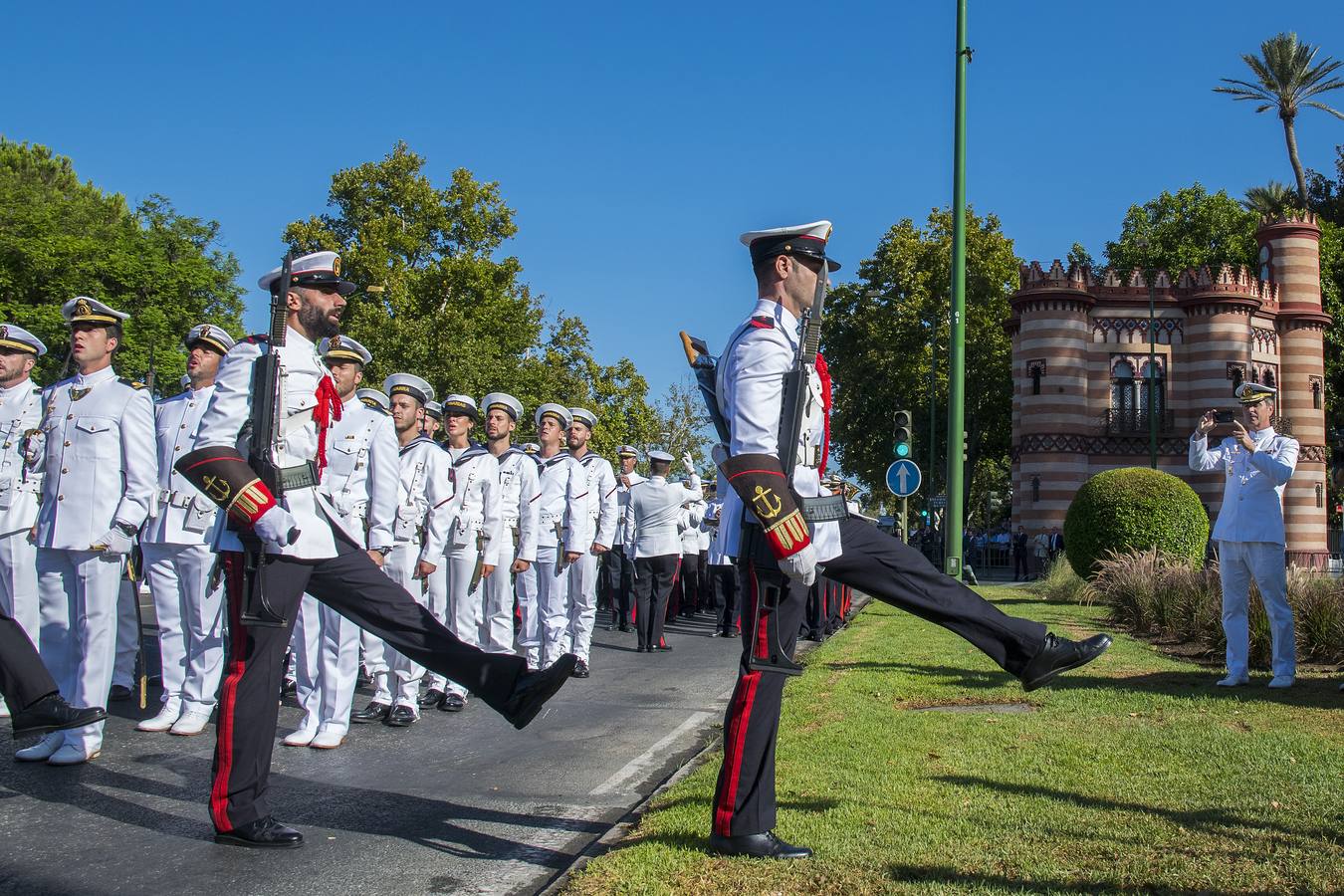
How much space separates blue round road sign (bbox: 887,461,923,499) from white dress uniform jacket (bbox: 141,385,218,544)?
45.4ft

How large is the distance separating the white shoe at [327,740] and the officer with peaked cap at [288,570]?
2299 mm

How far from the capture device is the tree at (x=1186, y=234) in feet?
173

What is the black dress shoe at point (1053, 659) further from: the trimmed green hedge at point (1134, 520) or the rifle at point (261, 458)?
the trimmed green hedge at point (1134, 520)

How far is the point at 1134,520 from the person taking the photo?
21.9m

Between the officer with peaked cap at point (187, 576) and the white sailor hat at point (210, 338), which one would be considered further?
the white sailor hat at point (210, 338)

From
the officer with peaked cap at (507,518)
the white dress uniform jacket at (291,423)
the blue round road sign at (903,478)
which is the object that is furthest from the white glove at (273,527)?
the blue round road sign at (903,478)

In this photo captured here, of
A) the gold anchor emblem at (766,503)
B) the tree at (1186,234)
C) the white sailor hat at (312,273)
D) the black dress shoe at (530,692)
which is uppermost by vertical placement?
the tree at (1186,234)

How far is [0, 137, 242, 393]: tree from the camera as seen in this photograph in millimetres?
35969

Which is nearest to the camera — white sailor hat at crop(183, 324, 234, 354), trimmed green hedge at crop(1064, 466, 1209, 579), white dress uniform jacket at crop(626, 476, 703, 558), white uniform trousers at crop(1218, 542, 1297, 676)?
white sailor hat at crop(183, 324, 234, 354)

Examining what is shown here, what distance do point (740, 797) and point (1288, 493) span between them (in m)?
44.4

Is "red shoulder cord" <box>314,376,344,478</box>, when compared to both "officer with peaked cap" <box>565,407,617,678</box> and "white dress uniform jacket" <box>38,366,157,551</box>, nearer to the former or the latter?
"white dress uniform jacket" <box>38,366,157,551</box>

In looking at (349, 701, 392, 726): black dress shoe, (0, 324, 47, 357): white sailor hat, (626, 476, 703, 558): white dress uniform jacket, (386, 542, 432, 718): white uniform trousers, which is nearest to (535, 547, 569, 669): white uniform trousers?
(386, 542, 432, 718): white uniform trousers

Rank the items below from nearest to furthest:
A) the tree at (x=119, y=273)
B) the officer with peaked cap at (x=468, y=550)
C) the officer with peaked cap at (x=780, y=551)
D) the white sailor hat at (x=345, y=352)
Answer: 1. the officer with peaked cap at (x=780, y=551)
2. the white sailor hat at (x=345, y=352)
3. the officer with peaked cap at (x=468, y=550)
4. the tree at (x=119, y=273)

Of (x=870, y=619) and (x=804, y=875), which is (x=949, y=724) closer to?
(x=804, y=875)
